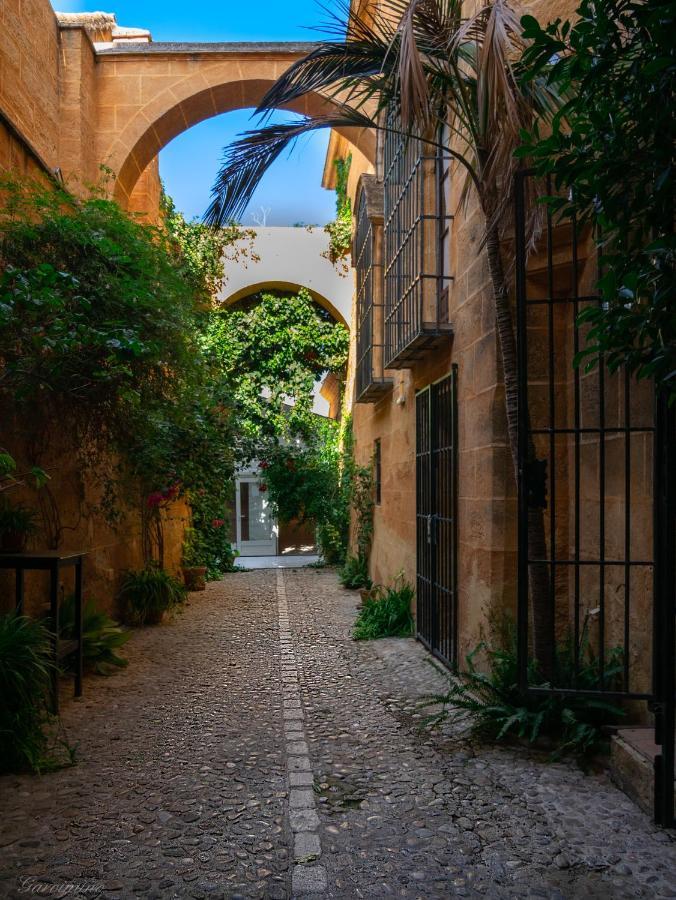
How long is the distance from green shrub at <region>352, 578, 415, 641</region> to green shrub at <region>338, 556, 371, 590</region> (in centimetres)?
288

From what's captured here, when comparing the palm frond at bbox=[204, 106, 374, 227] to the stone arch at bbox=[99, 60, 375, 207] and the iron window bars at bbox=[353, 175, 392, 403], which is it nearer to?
the iron window bars at bbox=[353, 175, 392, 403]

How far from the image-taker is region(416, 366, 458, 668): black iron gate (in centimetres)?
579

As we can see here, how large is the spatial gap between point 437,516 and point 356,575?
5.33m

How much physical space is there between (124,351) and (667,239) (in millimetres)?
3722

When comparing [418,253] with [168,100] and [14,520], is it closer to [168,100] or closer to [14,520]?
[14,520]

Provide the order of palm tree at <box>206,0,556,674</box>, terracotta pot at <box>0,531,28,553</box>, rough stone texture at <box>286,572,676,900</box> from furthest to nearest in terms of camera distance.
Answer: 1. terracotta pot at <box>0,531,28,553</box>
2. palm tree at <box>206,0,556,674</box>
3. rough stone texture at <box>286,572,676,900</box>

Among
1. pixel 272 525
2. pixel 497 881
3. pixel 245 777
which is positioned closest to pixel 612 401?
pixel 497 881

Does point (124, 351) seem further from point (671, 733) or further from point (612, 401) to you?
point (671, 733)

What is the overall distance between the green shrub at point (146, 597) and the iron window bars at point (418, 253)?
11.9ft

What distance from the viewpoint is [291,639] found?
7.64m

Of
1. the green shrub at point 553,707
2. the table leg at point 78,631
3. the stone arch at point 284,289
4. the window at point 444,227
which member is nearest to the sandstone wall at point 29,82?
the table leg at point 78,631

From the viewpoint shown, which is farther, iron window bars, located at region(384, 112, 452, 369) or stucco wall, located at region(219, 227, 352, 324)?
stucco wall, located at region(219, 227, 352, 324)

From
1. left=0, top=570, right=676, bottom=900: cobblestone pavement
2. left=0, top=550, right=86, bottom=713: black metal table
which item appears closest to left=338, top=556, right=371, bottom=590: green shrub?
left=0, top=570, right=676, bottom=900: cobblestone pavement

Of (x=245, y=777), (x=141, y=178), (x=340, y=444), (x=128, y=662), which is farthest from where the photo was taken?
(x=340, y=444)
